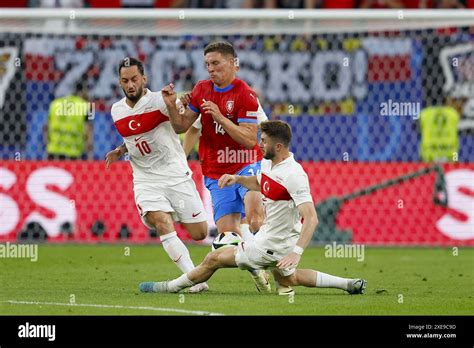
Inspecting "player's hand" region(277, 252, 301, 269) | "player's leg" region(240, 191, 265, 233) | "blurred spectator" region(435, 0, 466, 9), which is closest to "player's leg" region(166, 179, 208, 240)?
"player's leg" region(240, 191, 265, 233)

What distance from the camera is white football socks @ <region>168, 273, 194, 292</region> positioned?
9.23 meters

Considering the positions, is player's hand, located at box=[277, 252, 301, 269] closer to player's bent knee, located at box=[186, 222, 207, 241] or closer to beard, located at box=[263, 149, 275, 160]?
beard, located at box=[263, 149, 275, 160]

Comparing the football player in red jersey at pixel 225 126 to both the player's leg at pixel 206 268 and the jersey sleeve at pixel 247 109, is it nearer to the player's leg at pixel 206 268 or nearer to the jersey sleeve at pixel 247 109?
the jersey sleeve at pixel 247 109

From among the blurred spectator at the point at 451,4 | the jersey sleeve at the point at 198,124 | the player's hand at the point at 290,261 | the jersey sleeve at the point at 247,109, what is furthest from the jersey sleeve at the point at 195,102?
the blurred spectator at the point at 451,4

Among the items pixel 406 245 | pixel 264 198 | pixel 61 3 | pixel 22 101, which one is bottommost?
pixel 406 245

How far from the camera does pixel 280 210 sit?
8.80 metres

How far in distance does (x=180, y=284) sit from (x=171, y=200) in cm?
112

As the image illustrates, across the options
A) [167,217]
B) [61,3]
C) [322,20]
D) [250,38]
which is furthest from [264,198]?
[61,3]

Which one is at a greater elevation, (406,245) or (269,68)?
(269,68)

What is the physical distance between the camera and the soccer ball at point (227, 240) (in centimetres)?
923

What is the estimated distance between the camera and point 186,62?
18312 mm

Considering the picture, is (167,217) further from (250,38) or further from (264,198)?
(250,38)

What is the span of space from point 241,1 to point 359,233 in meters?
6.86
